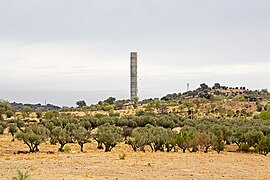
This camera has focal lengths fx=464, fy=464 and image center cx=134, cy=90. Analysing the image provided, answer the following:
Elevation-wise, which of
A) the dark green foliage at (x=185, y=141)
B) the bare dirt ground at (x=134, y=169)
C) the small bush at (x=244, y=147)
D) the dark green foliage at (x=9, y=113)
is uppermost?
the dark green foliage at (x=9, y=113)

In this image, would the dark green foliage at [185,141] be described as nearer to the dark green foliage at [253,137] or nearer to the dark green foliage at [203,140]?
the dark green foliage at [203,140]

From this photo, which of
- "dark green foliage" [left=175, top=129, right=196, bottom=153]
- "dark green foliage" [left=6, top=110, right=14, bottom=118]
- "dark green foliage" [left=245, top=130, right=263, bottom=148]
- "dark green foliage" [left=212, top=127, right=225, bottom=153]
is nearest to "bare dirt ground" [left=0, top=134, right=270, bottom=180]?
"dark green foliage" [left=175, top=129, right=196, bottom=153]

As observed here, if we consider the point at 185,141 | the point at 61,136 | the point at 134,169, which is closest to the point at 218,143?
Result: the point at 185,141

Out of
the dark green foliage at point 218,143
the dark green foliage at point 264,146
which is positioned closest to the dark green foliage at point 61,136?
the dark green foliage at point 218,143

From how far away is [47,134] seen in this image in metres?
53.0

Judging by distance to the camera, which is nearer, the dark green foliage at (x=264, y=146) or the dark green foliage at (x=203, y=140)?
the dark green foliage at (x=203, y=140)

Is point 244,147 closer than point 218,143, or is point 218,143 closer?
point 218,143

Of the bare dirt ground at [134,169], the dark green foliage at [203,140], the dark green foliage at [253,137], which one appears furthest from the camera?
the dark green foliage at [253,137]

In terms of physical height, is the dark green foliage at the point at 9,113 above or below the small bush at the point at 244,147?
above

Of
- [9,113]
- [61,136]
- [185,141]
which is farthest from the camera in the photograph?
[9,113]

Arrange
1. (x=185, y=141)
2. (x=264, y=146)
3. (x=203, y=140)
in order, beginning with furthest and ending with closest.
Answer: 1. (x=264, y=146)
2. (x=203, y=140)
3. (x=185, y=141)

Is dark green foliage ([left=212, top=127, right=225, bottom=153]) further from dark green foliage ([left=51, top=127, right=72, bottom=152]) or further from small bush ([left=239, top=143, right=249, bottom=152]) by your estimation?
dark green foliage ([left=51, top=127, right=72, bottom=152])

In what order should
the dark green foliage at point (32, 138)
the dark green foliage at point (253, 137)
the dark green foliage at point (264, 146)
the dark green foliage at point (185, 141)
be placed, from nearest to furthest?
1. the dark green foliage at point (32, 138)
2. the dark green foliage at point (185, 141)
3. the dark green foliage at point (264, 146)
4. the dark green foliage at point (253, 137)

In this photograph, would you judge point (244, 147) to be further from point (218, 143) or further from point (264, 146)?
point (264, 146)
